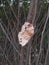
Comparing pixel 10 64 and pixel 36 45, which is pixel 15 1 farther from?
pixel 10 64

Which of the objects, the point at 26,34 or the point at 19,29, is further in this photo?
the point at 19,29

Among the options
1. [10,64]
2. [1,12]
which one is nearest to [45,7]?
[1,12]

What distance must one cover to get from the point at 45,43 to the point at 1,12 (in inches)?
21.4

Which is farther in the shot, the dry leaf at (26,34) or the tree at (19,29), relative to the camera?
the tree at (19,29)

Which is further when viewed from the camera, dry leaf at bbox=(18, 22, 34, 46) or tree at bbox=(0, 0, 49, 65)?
tree at bbox=(0, 0, 49, 65)

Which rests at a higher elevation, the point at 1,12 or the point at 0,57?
the point at 1,12

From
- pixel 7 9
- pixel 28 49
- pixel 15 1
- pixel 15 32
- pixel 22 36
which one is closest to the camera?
pixel 22 36

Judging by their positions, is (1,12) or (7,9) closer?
(7,9)

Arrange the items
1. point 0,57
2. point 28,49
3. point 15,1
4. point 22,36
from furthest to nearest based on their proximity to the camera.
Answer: point 0,57 < point 15,1 < point 28,49 < point 22,36

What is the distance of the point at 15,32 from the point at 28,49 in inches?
11.4

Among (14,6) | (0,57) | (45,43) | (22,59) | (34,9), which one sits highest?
(34,9)

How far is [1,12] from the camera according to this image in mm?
2180

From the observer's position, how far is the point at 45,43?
2.17 metres

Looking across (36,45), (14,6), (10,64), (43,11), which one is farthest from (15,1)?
(10,64)
